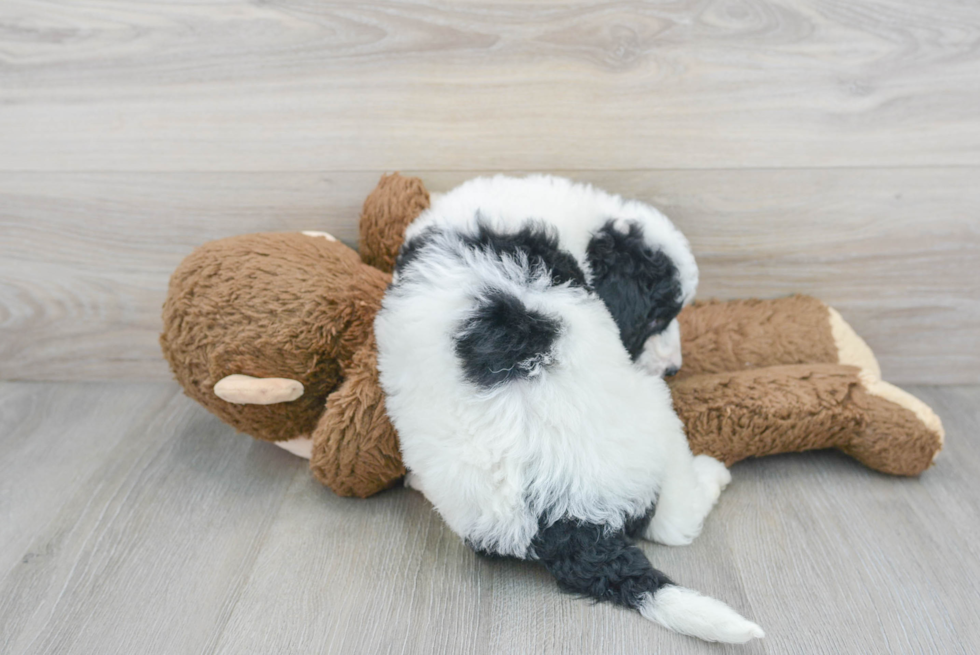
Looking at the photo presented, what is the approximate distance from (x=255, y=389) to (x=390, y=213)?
0.34 metres

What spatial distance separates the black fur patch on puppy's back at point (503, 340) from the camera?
2.73 ft

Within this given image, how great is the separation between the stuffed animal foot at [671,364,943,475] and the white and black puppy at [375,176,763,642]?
0.17 metres

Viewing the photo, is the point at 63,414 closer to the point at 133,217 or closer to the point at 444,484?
the point at 133,217

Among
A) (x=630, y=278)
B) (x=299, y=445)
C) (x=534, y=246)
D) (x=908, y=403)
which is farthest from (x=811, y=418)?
(x=299, y=445)

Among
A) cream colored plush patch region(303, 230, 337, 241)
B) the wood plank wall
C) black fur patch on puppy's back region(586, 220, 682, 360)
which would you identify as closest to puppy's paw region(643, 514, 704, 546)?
black fur patch on puppy's back region(586, 220, 682, 360)

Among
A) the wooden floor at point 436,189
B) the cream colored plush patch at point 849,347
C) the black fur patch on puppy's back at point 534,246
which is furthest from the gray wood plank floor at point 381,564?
the black fur patch on puppy's back at point 534,246

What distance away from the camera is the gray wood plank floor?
0.85 m

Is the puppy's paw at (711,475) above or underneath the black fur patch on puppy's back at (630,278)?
underneath

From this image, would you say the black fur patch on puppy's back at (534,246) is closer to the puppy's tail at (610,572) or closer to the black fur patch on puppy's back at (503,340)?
the black fur patch on puppy's back at (503,340)

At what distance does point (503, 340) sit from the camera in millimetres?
830

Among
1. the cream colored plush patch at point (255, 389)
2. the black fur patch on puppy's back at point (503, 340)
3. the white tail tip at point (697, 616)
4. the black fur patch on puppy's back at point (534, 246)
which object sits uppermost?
the black fur patch on puppy's back at point (534, 246)

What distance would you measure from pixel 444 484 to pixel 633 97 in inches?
26.9

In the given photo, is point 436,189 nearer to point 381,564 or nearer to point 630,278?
point 630,278

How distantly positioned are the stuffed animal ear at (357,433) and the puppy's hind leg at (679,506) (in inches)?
15.0
